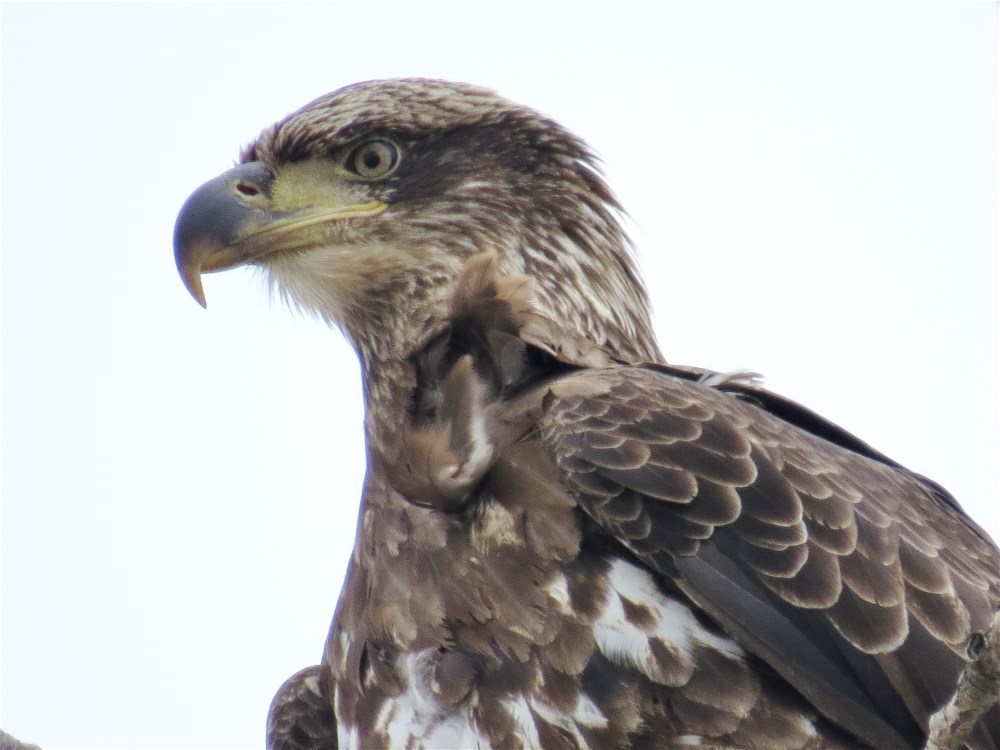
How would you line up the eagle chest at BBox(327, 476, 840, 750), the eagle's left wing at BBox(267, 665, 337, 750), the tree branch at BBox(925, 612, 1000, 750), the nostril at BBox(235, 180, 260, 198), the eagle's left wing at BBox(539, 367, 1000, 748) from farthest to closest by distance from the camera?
1. the nostril at BBox(235, 180, 260, 198)
2. the eagle's left wing at BBox(267, 665, 337, 750)
3. the eagle chest at BBox(327, 476, 840, 750)
4. the eagle's left wing at BBox(539, 367, 1000, 748)
5. the tree branch at BBox(925, 612, 1000, 750)

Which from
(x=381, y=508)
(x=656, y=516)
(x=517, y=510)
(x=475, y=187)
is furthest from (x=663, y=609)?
(x=475, y=187)

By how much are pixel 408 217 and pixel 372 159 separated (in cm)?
28

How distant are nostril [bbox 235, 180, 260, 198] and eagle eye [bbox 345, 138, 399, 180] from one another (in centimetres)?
35

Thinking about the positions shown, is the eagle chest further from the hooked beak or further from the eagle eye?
the eagle eye

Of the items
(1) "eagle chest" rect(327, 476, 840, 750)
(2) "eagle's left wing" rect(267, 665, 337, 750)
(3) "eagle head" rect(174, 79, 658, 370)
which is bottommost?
(2) "eagle's left wing" rect(267, 665, 337, 750)

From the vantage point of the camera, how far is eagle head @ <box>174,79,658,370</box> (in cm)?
527

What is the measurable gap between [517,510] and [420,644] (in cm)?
51

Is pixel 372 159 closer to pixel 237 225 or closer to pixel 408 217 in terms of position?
pixel 408 217

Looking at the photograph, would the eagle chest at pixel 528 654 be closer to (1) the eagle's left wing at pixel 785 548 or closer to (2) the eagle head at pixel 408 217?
(1) the eagle's left wing at pixel 785 548

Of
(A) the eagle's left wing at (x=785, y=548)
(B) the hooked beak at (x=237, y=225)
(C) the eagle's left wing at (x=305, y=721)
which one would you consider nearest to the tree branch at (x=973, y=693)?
(A) the eagle's left wing at (x=785, y=548)

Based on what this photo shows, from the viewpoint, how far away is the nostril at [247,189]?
538 cm

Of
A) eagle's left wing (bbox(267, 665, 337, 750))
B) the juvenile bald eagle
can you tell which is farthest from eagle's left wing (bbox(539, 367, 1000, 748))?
eagle's left wing (bbox(267, 665, 337, 750))

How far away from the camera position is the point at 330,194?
539cm

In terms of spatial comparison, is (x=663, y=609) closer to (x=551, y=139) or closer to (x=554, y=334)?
(x=554, y=334)
